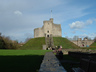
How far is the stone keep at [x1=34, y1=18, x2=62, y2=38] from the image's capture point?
51.7 m

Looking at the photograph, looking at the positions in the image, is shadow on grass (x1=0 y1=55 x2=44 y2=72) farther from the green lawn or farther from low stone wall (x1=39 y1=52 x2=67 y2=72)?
low stone wall (x1=39 y1=52 x2=67 y2=72)

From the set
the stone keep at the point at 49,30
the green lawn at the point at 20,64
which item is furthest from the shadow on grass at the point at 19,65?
the stone keep at the point at 49,30

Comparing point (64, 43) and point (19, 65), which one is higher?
point (64, 43)

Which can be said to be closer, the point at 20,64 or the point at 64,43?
the point at 20,64

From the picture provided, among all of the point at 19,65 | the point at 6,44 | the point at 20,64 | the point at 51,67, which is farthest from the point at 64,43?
the point at 51,67

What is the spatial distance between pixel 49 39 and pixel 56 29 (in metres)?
7.57

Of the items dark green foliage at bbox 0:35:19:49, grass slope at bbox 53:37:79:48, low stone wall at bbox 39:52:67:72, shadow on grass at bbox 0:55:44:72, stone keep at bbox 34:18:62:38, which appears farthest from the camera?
stone keep at bbox 34:18:62:38

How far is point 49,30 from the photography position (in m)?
51.8

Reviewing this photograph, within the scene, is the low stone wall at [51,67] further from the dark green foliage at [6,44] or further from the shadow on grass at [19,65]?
the dark green foliage at [6,44]

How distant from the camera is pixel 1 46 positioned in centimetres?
3700

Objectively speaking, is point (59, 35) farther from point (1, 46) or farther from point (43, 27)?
point (1, 46)

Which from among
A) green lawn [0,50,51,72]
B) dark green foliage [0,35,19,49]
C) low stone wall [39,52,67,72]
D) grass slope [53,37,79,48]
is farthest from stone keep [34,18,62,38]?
low stone wall [39,52,67,72]

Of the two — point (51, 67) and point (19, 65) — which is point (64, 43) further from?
point (51, 67)

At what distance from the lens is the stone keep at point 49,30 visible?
169 feet
